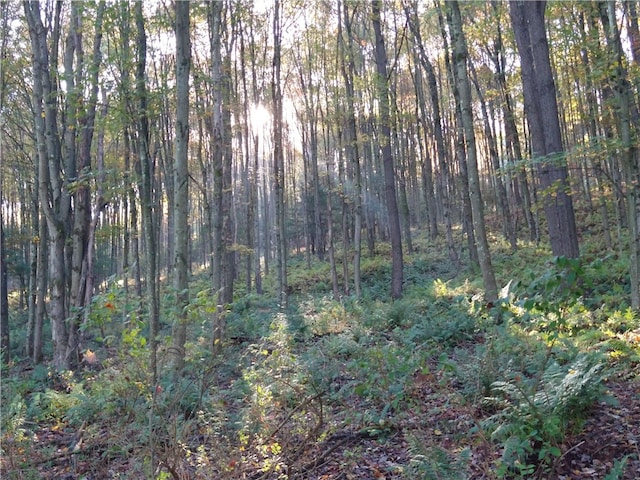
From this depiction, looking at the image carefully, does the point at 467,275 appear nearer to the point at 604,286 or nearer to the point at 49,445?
the point at 604,286

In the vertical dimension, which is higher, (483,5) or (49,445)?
(483,5)

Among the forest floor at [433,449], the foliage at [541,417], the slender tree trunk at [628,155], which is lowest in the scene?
the forest floor at [433,449]

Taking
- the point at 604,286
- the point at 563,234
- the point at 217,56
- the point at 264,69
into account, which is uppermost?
the point at 264,69

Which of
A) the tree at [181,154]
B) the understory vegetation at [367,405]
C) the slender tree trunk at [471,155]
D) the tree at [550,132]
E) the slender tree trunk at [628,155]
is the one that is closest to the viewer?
the understory vegetation at [367,405]

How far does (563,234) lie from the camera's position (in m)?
10.2

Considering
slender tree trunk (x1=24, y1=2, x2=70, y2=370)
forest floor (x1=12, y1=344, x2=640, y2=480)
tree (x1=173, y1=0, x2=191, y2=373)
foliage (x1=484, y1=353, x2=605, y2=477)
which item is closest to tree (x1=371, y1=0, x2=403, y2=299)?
tree (x1=173, y1=0, x2=191, y2=373)

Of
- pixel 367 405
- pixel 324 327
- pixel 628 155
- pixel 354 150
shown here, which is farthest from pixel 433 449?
pixel 354 150

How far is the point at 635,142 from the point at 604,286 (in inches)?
160

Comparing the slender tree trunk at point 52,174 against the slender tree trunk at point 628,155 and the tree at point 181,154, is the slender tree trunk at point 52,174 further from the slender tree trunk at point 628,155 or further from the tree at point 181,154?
the slender tree trunk at point 628,155

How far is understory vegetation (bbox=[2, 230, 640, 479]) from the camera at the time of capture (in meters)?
3.71

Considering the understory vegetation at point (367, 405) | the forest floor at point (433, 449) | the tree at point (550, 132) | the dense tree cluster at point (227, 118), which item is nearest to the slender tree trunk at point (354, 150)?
the dense tree cluster at point (227, 118)

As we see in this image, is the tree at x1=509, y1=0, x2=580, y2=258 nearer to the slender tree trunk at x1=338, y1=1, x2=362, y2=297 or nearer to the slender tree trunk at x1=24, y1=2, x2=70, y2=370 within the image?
the slender tree trunk at x1=338, y1=1, x2=362, y2=297

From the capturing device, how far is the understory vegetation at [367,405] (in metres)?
3.71

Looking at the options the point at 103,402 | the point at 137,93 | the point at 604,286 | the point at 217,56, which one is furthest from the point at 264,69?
the point at 103,402
